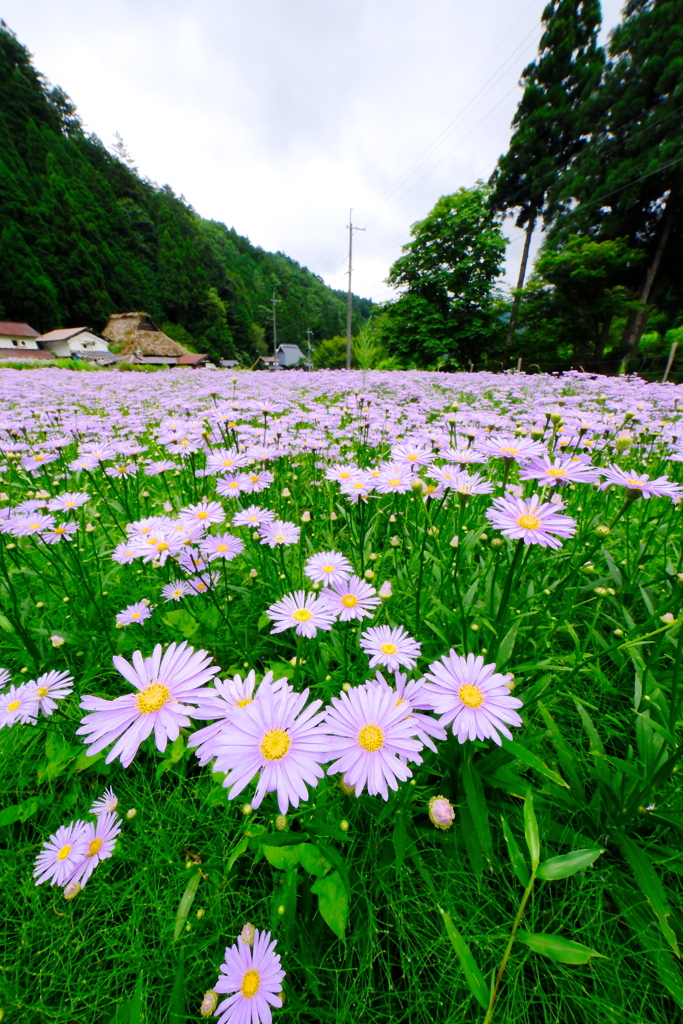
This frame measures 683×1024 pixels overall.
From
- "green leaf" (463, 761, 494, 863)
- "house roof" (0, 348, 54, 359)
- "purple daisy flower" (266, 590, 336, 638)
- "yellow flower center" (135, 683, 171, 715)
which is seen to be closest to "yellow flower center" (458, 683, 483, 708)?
"green leaf" (463, 761, 494, 863)

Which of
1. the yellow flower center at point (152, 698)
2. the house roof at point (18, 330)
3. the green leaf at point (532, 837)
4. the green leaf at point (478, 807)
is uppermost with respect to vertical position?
the house roof at point (18, 330)

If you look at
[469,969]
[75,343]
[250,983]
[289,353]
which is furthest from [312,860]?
[289,353]

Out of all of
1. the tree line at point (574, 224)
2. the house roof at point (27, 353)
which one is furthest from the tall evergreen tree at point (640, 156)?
the house roof at point (27, 353)

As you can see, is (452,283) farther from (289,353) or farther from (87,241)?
(289,353)

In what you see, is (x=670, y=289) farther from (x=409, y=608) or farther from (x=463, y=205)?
(x=409, y=608)

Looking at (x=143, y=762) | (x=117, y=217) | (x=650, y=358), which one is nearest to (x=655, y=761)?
(x=143, y=762)

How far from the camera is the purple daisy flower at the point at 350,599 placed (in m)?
1.08

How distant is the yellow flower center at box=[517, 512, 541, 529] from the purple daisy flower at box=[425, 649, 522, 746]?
13.6 inches

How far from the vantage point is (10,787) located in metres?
1.16

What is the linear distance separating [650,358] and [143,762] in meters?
17.2

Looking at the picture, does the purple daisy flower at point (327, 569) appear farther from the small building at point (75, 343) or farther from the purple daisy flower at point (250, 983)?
the small building at point (75, 343)

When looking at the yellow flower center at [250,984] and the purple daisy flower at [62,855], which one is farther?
the purple daisy flower at [62,855]

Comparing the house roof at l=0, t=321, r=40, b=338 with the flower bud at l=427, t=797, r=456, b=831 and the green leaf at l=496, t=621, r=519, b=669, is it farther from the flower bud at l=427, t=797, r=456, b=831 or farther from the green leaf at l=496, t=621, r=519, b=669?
the flower bud at l=427, t=797, r=456, b=831

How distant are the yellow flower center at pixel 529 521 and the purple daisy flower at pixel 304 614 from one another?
0.54 m
